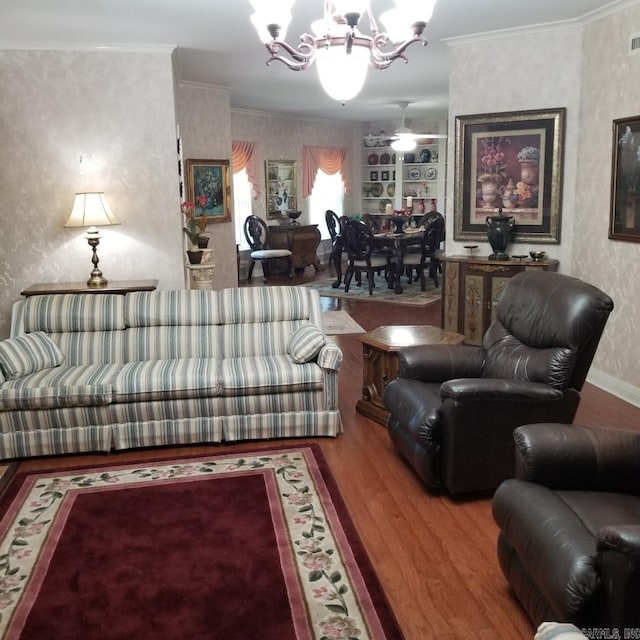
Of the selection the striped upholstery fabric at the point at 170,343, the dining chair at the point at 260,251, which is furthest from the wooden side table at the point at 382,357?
the dining chair at the point at 260,251

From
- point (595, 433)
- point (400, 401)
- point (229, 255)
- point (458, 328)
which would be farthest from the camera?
point (229, 255)

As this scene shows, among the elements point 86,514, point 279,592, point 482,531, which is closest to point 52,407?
point 86,514

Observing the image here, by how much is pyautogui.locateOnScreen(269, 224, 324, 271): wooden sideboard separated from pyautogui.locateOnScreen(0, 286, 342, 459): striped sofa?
5968mm

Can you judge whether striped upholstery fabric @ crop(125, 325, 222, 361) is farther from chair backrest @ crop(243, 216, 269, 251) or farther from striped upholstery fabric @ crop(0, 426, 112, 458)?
chair backrest @ crop(243, 216, 269, 251)

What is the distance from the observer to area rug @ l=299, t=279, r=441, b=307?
26.7ft

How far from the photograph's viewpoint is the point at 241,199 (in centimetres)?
1012

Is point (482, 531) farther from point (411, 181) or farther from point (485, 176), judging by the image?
point (411, 181)

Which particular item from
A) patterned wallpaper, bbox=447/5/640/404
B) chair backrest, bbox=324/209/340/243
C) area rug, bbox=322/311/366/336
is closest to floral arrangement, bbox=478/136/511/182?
patterned wallpaper, bbox=447/5/640/404

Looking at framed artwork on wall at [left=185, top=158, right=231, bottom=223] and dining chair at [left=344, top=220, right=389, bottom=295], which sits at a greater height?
framed artwork on wall at [left=185, top=158, right=231, bottom=223]

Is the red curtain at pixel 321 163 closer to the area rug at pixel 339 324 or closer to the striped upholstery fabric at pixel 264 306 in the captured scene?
the area rug at pixel 339 324

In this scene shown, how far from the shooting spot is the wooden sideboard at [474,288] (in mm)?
5117

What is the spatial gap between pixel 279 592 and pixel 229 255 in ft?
19.1

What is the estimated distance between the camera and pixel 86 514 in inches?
117

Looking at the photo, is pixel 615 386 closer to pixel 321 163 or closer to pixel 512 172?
pixel 512 172
